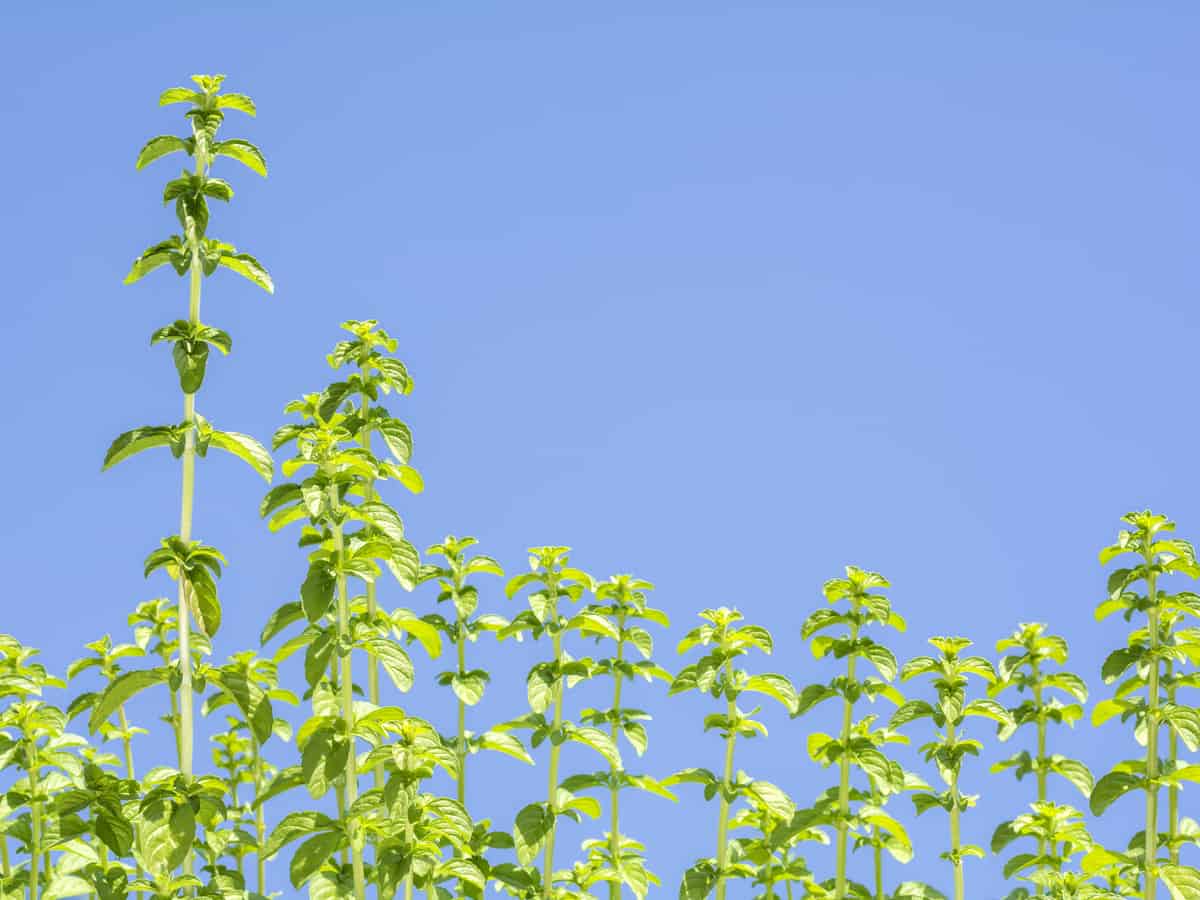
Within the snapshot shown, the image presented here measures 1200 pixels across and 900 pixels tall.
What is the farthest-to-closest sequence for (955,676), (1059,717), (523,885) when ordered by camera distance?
(1059,717)
(955,676)
(523,885)

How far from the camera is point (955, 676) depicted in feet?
28.2

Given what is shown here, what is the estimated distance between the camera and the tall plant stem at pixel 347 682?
689cm

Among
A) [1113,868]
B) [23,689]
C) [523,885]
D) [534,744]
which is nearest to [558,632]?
[534,744]

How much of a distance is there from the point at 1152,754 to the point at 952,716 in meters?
1.24

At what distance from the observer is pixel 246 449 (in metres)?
Answer: 6.85

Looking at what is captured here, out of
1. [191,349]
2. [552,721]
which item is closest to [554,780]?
[552,721]

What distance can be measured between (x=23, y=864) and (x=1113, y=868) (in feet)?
22.5

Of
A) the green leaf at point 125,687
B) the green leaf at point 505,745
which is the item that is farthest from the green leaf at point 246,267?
the green leaf at point 505,745

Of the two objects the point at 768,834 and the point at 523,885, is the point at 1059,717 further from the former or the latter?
the point at 523,885

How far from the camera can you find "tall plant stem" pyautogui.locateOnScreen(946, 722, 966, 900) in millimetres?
8562

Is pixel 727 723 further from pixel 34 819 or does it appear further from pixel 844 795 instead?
pixel 34 819

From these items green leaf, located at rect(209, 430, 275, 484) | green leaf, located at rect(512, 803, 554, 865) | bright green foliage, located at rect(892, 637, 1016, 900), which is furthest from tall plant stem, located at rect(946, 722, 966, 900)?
green leaf, located at rect(209, 430, 275, 484)

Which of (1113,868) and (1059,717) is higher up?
(1059,717)

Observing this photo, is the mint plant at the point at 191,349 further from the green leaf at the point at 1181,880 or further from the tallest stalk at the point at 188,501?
the green leaf at the point at 1181,880
